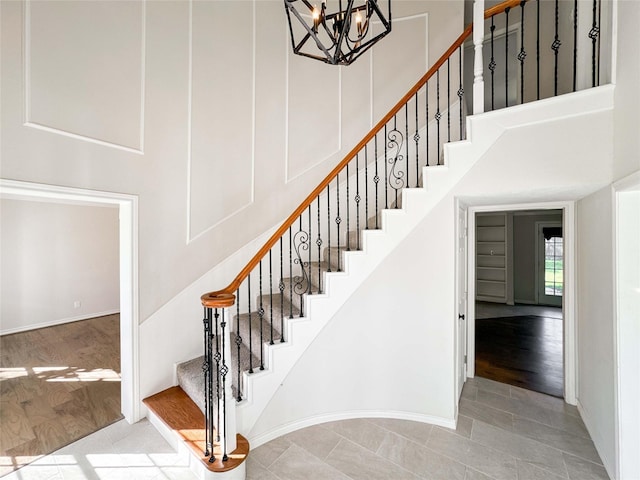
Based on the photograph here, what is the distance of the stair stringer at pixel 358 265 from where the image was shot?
2.41 metres

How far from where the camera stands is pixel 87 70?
2.31m

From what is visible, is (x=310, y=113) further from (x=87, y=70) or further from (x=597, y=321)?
(x=597, y=321)

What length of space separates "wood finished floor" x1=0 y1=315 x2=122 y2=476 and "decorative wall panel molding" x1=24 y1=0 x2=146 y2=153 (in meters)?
2.49

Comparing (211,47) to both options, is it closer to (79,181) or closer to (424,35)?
(79,181)

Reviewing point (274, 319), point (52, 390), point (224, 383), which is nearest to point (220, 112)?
point (274, 319)

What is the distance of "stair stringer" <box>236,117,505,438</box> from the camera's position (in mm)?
2412

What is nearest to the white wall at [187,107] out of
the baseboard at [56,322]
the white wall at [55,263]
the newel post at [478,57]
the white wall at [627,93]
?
the newel post at [478,57]

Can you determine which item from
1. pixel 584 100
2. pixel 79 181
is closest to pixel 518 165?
pixel 584 100

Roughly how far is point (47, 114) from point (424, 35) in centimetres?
430

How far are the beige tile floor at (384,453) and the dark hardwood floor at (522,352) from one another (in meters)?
0.73

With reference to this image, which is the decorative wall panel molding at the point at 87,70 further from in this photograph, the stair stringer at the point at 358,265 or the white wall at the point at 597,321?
the white wall at the point at 597,321

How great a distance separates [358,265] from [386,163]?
1525 millimetres

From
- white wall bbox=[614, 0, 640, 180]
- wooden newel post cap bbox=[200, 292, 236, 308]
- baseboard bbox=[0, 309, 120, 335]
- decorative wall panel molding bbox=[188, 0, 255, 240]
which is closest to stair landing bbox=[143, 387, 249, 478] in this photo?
wooden newel post cap bbox=[200, 292, 236, 308]

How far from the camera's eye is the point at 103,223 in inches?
248
